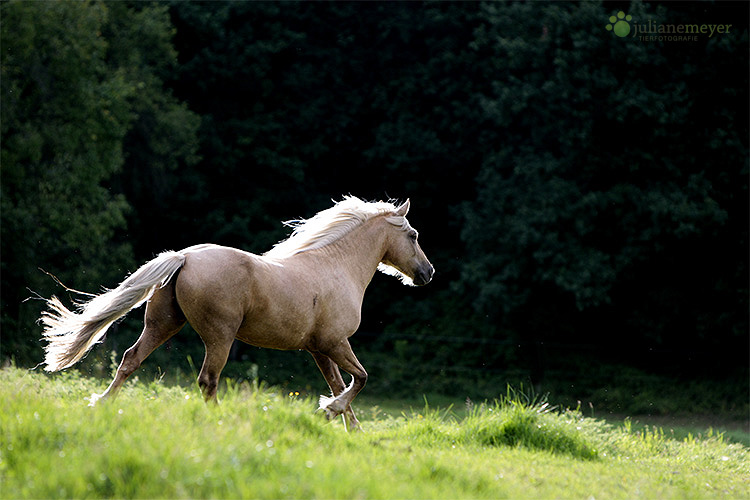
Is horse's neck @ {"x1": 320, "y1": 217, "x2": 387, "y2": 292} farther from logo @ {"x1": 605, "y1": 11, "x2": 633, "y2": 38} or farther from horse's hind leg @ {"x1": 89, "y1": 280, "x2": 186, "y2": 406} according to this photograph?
logo @ {"x1": 605, "y1": 11, "x2": 633, "y2": 38}

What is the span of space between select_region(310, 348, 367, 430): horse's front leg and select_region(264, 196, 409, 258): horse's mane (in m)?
1.06

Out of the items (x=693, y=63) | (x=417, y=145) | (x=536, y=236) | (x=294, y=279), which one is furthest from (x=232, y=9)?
(x=294, y=279)

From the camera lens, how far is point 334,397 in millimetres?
7543

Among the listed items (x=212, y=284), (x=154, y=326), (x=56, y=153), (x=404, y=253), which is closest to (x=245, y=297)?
(x=212, y=284)

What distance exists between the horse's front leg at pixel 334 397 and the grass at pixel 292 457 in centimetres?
32

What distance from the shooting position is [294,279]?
23.8ft

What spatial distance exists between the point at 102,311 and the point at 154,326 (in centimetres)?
43

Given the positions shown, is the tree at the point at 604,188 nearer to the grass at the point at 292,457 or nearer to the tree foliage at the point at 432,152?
the tree foliage at the point at 432,152

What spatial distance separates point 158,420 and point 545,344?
18.8 m

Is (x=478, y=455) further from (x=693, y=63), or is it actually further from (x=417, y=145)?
(x=417, y=145)

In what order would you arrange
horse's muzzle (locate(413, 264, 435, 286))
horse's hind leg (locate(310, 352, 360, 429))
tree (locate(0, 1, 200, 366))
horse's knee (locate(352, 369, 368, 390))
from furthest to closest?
tree (locate(0, 1, 200, 366))
horse's muzzle (locate(413, 264, 435, 286))
horse's hind leg (locate(310, 352, 360, 429))
horse's knee (locate(352, 369, 368, 390))

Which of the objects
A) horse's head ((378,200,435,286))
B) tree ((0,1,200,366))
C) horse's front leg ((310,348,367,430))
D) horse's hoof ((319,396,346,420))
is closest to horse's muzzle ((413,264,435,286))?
horse's head ((378,200,435,286))

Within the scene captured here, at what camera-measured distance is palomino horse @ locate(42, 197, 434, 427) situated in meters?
6.67

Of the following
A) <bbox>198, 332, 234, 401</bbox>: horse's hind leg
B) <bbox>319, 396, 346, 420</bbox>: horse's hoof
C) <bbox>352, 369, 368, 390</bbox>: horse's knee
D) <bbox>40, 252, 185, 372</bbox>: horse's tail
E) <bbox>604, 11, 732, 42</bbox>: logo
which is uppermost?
<bbox>604, 11, 732, 42</bbox>: logo
